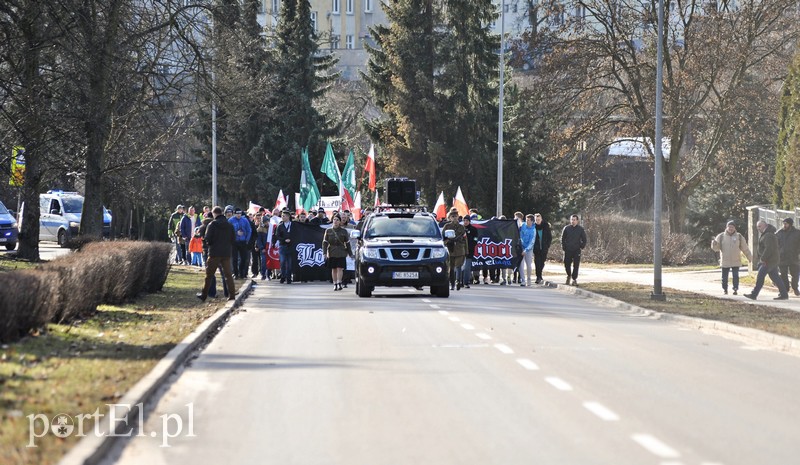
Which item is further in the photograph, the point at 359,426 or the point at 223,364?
the point at 223,364

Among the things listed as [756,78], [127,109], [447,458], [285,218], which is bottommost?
[447,458]

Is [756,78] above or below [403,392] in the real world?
above

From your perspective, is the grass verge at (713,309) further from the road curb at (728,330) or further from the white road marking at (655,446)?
the white road marking at (655,446)

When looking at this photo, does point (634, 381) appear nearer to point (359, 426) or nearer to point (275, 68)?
point (359, 426)

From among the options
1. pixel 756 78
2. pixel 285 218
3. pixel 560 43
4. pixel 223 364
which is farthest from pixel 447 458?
pixel 756 78

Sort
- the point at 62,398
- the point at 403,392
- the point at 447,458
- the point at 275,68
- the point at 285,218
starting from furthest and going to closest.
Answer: the point at 275,68
the point at 285,218
the point at 403,392
the point at 62,398
the point at 447,458

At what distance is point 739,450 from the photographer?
28.1 ft

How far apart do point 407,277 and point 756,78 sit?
105 ft

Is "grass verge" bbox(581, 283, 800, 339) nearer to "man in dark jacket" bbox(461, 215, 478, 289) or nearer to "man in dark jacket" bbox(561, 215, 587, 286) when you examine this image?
"man in dark jacket" bbox(561, 215, 587, 286)

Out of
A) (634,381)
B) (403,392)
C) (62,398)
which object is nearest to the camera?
(62,398)

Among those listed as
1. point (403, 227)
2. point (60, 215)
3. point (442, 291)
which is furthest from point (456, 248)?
point (60, 215)

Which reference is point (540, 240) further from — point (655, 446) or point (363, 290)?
point (655, 446)

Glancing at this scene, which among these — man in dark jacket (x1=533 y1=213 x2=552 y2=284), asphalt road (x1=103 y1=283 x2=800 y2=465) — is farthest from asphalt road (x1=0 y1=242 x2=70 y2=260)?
asphalt road (x1=103 y1=283 x2=800 y2=465)

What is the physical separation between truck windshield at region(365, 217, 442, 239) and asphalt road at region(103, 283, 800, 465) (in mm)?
8148
